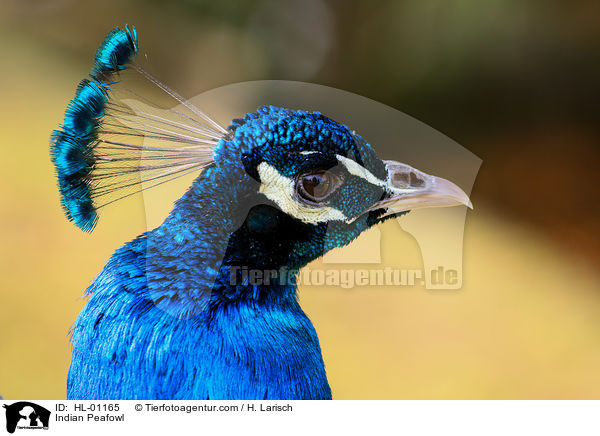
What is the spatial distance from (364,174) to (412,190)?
0.34ft

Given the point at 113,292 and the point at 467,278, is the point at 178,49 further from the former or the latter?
the point at 467,278

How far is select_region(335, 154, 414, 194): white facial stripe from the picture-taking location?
813 mm

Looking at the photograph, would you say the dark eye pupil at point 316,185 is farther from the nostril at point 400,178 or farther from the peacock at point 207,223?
the nostril at point 400,178

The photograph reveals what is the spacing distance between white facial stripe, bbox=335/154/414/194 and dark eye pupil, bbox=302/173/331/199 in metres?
0.04

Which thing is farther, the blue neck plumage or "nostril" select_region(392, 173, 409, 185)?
"nostril" select_region(392, 173, 409, 185)

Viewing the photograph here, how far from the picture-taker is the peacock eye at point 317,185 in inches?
31.8

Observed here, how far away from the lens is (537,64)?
1.25m

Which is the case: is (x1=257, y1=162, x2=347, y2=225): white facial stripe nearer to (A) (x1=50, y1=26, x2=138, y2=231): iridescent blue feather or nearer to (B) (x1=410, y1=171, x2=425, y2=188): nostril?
(B) (x1=410, y1=171, x2=425, y2=188): nostril

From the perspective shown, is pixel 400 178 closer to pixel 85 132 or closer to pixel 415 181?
pixel 415 181
